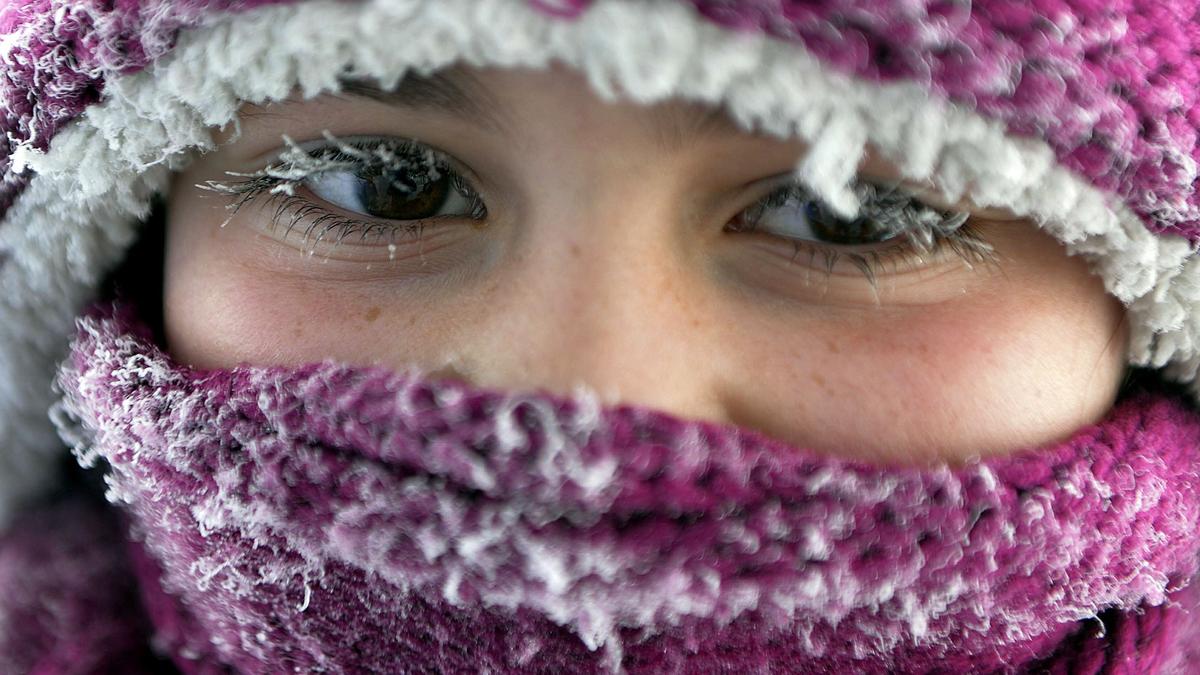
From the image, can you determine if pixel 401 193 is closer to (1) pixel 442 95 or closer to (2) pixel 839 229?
(1) pixel 442 95

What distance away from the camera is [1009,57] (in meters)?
0.57

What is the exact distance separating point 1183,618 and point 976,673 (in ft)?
0.71

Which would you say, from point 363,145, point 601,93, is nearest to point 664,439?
point 601,93

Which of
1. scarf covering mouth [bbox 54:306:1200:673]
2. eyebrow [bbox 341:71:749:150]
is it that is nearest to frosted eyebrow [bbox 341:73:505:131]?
eyebrow [bbox 341:71:749:150]

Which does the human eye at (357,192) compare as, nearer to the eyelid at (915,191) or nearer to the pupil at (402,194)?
the pupil at (402,194)

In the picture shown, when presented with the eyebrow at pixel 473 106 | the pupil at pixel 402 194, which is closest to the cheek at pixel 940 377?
the eyebrow at pixel 473 106

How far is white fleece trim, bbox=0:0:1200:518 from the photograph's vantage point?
21.0 inches

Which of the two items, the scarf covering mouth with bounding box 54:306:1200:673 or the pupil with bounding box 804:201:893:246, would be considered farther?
the pupil with bounding box 804:201:893:246

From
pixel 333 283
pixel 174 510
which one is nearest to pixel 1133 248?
pixel 333 283

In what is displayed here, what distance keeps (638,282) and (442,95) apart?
0.17 m

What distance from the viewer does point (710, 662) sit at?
2.13 ft

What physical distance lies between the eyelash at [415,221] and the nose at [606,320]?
81 millimetres

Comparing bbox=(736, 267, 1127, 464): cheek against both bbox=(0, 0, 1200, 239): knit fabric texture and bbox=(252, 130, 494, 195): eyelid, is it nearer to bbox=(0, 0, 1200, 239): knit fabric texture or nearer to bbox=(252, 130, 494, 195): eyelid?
bbox=(0, 0, 1200, 239): knit fabric texture

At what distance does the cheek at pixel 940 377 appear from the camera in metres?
0.66
